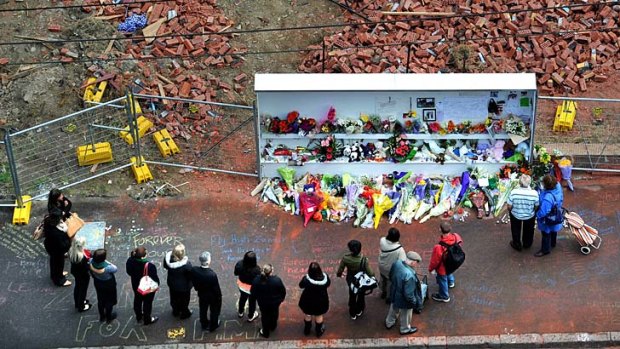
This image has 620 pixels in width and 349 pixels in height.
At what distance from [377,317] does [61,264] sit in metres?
5.12

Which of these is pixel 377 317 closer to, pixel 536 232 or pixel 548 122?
pixel 536 232

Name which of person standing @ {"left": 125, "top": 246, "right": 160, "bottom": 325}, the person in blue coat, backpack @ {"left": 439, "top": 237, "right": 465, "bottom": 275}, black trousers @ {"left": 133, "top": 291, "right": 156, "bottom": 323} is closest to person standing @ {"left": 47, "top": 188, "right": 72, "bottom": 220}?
person standing @ {"left": 125, "top": 246, "right": 160, "bottom": 325}

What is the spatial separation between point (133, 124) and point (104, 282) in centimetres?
482

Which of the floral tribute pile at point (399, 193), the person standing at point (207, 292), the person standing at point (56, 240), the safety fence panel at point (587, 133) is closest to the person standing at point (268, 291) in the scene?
the person standing at point (207, 292)

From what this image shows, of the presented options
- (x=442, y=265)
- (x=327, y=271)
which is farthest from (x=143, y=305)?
(x=442, y=265)

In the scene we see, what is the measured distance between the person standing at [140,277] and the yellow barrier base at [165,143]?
14.4ft

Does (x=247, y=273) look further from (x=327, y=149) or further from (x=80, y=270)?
(x=327, y=149)

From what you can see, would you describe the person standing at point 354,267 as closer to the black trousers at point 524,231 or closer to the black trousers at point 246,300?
the black trousers at point 246,300

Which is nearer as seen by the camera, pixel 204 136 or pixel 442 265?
pixel 442 265

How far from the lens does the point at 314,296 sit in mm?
13523

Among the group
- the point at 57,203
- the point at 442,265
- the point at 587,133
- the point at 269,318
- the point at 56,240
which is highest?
the point at 587,133

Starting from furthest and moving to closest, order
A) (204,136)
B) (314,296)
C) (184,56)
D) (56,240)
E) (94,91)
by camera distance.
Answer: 1. (184,56)
2. (94,91)
3. (204,136)
4. (56,240)
5. (314,296)

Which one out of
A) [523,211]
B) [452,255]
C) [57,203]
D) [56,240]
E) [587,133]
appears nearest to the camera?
[452,255]

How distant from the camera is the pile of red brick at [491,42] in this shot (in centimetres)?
2045
